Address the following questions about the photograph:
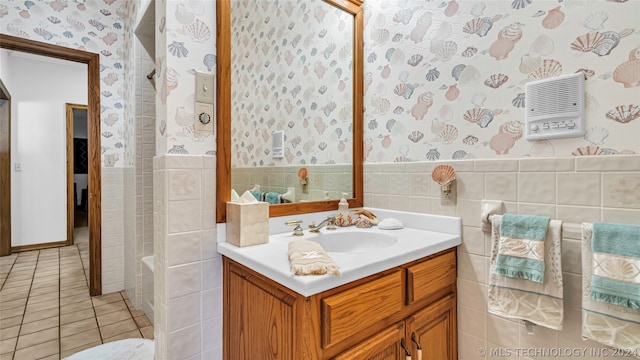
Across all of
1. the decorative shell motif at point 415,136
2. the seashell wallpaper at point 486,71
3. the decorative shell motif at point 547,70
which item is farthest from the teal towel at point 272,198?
the decorative shell motif at point 547,70

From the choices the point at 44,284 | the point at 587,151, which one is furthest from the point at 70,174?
the point at 587,151

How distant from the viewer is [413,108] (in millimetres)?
1414

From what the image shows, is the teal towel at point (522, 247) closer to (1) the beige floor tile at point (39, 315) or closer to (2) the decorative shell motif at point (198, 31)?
(2) the decorative shell motif at point (198, 31)

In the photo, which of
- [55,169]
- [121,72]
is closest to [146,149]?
[121,72]

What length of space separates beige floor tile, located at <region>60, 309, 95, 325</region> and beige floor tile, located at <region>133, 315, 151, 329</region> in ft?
1.19

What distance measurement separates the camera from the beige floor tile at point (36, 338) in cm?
177

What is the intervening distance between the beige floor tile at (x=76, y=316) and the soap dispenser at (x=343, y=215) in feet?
6.92

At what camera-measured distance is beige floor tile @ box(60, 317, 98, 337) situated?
191 cm

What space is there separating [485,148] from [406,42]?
665mm

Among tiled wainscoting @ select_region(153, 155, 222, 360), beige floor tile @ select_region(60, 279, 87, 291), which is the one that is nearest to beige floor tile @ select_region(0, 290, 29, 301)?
beige floor tile @ select_region(60, 279, 87, 291)

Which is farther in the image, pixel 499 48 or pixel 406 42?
pixel 406 42

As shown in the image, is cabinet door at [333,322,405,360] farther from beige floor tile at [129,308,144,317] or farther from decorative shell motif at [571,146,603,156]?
beige floor tile at [129,308,144,317]

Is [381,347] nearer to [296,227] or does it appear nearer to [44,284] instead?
[296,227]

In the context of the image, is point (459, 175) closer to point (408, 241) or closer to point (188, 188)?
point (408, 241)
